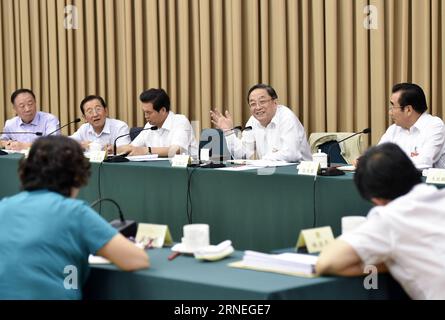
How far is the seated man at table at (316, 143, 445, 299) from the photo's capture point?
199 centimetres

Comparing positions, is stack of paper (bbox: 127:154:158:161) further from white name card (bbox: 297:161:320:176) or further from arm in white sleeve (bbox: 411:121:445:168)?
arm in white sleeve (bbox: 411:121:445:168)

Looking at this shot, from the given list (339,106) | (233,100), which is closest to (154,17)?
(233,100)

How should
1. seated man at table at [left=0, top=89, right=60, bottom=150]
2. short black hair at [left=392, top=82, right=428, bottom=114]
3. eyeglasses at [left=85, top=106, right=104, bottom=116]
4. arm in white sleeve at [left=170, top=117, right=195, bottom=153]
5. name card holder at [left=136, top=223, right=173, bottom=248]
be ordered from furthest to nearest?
A: seated man at table at [left=0, top=89, right=60, bottom=150], eyeglasses at [left=85, top=106, right=104, bottom=116], arm in white sleeve at [left=170, top=117, right=195, bottom=153], short black hair at [left=392, top=82, right=428, bottom=114], name card holder at [left=136, top=223, right=173, bottom=248]

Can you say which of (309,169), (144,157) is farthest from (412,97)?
(144,157)

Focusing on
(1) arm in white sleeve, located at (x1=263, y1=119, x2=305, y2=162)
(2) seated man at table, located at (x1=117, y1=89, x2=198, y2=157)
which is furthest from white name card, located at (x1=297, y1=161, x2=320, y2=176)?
(2) seated man at table, located at (x1=117, y1=89, x2=198, y2=157)

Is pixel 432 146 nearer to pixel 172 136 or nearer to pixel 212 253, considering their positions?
pixel 172 136

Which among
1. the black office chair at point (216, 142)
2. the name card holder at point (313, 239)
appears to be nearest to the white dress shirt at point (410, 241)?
the name card holder at point (313, 239)

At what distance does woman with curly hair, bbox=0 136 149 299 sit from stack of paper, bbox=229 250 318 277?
0.90ft

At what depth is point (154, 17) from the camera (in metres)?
6.90

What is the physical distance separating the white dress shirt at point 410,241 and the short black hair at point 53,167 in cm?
76

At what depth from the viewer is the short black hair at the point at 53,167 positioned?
7.17 ft

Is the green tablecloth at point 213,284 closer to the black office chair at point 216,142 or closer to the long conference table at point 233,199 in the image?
the long conference table at point 233,199
